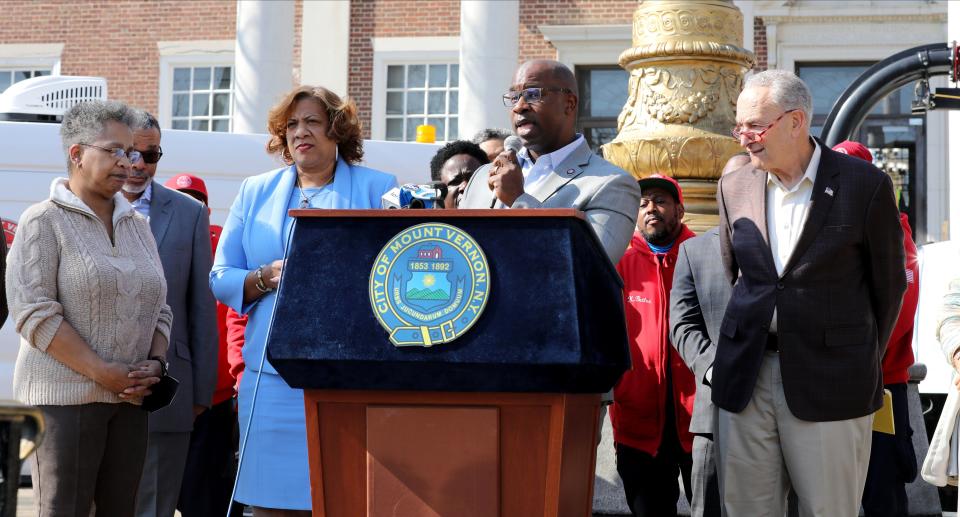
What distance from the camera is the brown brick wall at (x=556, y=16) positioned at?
19750 millimetres

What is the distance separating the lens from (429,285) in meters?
3.61

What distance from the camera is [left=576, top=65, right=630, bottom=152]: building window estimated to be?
19688 mm

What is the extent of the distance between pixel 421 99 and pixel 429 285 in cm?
1710

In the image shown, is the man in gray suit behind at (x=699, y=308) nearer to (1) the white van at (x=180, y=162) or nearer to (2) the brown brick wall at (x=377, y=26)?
(1) the white van at (x=180, y=162)


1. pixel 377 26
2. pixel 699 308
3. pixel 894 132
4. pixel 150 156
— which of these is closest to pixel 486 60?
pixel 377 26

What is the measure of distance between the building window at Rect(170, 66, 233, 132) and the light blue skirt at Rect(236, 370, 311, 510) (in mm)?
16595

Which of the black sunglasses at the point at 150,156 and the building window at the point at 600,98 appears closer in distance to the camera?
the black sunglasses at the point at 150,156

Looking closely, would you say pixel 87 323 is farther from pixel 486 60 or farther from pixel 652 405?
pixel 486 60

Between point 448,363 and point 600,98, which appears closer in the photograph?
point 448,363

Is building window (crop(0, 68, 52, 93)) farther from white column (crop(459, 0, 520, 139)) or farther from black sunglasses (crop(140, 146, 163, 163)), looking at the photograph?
black sunglasses (crop(140, 146, 163, 163))

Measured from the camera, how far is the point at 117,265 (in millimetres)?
4566

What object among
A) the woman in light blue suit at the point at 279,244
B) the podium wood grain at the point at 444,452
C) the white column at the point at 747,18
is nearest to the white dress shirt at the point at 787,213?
the podium wood grain at the point at 444,452

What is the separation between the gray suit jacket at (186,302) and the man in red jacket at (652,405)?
174 cm

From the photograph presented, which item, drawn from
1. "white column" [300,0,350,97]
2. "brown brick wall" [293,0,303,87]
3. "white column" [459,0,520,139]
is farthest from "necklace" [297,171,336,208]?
"brown brick wall" [293,0,303,87]
